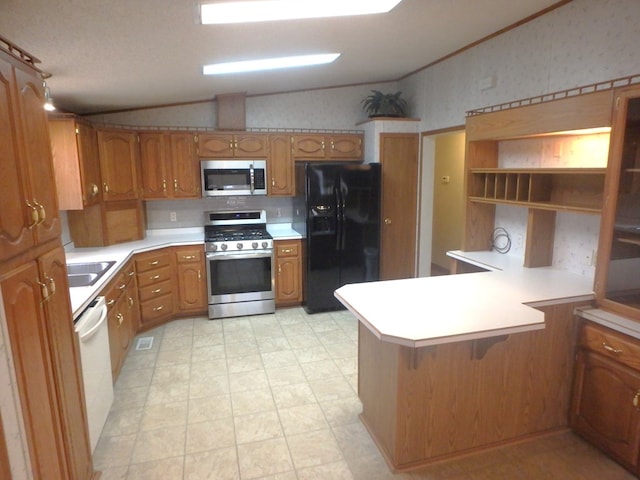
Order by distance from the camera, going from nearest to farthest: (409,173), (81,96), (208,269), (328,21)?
1. (328,21)
2. (81,96)
3. (208,269)
4. (409,173)

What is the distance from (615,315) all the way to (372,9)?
7.06ft

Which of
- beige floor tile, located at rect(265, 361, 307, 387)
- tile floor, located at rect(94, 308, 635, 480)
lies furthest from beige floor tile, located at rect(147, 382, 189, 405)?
beige floor tile, located at rect(265, 361, 307, 387)

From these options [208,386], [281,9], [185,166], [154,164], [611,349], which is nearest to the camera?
[281,9]

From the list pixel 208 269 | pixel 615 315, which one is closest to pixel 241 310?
pixel 208 269

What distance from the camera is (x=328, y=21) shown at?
227 centimetres

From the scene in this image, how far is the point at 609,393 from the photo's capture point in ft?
7.06

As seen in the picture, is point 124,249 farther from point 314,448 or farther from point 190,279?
point 314,448

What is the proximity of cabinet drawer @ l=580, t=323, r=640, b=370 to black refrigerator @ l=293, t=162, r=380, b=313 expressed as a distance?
248 centimetres

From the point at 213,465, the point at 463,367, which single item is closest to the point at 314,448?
the point at 213,465

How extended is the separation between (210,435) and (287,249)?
2308 millimetres

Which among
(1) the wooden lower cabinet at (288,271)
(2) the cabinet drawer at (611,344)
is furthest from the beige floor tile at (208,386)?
(2) the cabinet drawer at (611,344)

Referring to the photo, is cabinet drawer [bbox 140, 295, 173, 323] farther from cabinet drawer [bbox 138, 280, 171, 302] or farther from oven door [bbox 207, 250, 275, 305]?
oven door [bbox 207, 250, 275, 305]

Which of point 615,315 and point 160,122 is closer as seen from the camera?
point 615,315

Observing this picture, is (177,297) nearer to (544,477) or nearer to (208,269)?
(208,269)
